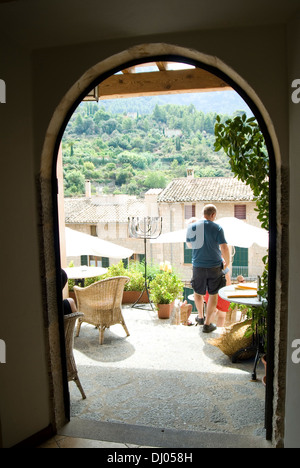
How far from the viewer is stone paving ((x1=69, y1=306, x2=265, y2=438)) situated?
9.61ft

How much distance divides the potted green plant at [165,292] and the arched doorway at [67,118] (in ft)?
9.25

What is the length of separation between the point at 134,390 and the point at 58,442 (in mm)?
940

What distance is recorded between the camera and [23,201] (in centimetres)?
253

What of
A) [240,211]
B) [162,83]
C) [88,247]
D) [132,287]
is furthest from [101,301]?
[240,211]

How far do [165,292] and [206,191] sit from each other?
16590 millimetres

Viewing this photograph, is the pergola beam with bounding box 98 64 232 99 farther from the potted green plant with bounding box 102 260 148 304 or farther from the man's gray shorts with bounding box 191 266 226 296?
the potted green plant with bounding box 102 260 148 304

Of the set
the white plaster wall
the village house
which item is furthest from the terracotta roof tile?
the white plaster wall

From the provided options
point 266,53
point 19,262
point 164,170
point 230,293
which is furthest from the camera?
point 164,170

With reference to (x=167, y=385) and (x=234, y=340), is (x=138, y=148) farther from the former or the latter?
(x=167, y=385)

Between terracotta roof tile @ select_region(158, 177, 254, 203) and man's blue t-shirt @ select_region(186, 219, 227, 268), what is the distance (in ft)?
51.4

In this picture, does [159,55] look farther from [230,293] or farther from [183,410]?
[183,410]

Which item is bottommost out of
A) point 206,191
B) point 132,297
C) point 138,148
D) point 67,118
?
point 132,297

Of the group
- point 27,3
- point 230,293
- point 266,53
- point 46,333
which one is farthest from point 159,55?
point 230,293

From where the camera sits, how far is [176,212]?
21.5 m
